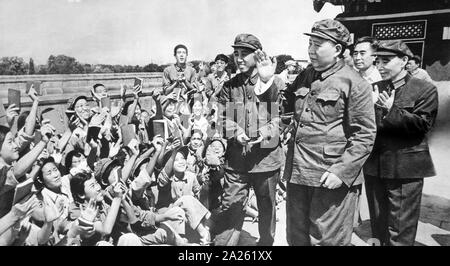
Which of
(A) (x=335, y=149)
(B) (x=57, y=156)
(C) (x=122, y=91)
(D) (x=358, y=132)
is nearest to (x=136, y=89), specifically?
(C) (x=122, y=91)

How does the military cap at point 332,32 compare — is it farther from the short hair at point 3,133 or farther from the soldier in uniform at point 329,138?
the short hair at point 3,133

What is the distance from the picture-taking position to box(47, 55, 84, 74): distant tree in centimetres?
297

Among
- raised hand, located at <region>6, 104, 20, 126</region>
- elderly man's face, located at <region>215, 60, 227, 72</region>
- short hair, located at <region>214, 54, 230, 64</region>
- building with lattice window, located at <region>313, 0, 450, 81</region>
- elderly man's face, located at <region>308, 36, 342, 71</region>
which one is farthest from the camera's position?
elderly man's face, located at <region>215, 60, 227, 72</region>

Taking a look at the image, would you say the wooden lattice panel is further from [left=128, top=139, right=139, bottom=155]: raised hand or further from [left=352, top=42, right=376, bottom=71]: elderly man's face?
[left=128, top=139, right=139, bottom=155]: raised hand

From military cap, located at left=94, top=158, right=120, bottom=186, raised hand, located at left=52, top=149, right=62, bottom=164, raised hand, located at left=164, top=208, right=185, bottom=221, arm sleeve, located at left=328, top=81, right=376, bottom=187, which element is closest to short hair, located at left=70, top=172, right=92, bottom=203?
military cap, located at left=94, top=158, right=120, bottom=186

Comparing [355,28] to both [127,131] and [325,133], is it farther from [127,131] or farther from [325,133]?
[127,131]

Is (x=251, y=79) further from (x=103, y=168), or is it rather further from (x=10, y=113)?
(x=10, y=113)

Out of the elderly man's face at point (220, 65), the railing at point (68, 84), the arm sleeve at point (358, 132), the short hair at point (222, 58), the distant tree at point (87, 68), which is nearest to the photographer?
the arm sleeve at point (358, 132)

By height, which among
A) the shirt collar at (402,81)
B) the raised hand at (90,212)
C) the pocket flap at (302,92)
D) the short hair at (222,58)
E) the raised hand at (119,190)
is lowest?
the raised hand at (90,212)

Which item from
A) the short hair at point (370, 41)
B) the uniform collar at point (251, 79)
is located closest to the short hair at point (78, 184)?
the uniform collar at point (251, 79)

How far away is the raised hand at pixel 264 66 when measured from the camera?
283 centimetres

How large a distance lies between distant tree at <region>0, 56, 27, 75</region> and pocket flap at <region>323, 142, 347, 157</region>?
2508 mm

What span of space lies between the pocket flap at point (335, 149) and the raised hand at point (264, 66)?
2.36 ft
